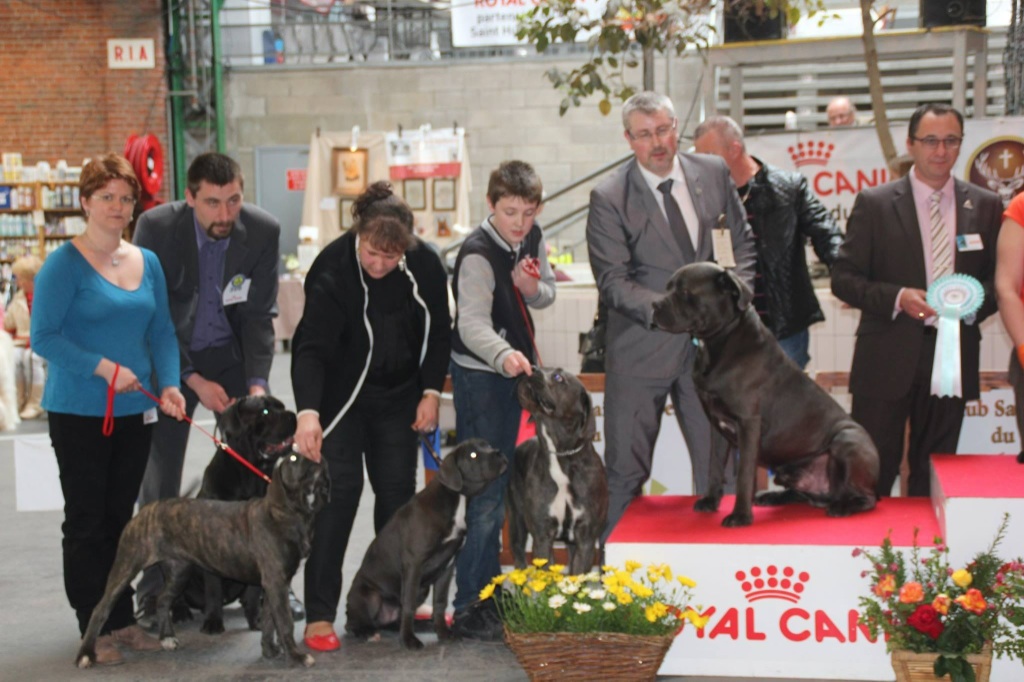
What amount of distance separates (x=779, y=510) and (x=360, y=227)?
158 cm

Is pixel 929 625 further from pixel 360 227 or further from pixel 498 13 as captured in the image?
pixel 498 13

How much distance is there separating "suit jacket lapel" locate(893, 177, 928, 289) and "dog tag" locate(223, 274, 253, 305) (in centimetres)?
230

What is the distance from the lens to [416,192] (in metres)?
13.8

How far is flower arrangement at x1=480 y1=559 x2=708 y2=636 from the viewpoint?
10.7ft

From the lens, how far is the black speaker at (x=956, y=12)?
25.1ft

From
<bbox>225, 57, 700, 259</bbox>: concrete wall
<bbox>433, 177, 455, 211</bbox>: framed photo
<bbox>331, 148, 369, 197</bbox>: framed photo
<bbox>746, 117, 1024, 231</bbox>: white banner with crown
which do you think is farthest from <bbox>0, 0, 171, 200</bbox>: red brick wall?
<bbox>746, 117, 1024, 231</bbox>: white banner with crown

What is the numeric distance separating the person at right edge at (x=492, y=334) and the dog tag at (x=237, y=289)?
0.85 metres

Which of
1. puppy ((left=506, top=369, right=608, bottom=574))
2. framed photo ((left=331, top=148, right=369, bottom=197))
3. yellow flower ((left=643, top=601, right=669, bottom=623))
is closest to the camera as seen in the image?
yellow flower ((left=643, top=601, right=669, bottom=623))

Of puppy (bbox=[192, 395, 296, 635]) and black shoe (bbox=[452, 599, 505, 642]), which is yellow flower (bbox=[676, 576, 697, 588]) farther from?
puppy (bbox=[192, 395, 296, 635])

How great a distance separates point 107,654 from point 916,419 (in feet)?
9.27

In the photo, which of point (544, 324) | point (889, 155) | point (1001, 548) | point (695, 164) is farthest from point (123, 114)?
point (1001, 548)

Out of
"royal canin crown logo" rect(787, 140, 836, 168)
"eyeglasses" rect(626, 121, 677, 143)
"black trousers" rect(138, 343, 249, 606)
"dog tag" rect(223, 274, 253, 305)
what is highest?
"royal canin crown logo" rect(787, 140, 836, 168)

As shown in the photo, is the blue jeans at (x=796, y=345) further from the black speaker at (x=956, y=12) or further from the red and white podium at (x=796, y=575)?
the black speaker at (x=956, y=12)

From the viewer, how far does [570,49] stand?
46.4 feet
